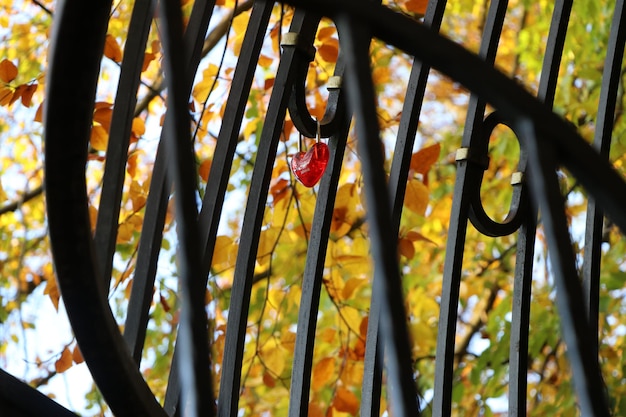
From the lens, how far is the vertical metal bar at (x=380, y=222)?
46 cm

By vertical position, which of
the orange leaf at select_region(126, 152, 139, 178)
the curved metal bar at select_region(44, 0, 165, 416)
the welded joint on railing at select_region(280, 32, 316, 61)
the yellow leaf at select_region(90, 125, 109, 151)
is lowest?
the curved metal bar at select_region(44, 0, 165, 416)

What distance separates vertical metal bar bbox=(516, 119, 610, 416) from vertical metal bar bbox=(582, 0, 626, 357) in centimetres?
64

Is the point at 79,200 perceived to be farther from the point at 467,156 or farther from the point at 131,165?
the point at 131,165

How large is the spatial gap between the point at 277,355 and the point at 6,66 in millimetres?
1082

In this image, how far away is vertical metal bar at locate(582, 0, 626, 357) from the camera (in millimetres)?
1148

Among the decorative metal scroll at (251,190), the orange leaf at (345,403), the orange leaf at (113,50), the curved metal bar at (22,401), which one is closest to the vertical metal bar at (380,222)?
the decorative metal scroll at (251,190)

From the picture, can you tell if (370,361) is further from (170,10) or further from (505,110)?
(170,10)

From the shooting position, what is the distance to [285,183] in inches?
85.6

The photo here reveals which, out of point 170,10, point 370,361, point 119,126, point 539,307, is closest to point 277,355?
point 539,307

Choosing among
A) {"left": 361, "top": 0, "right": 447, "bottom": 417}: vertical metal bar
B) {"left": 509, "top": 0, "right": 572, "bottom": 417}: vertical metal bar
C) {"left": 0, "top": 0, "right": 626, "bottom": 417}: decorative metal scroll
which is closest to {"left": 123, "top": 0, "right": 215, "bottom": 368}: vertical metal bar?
{"left": 0, "top": 0, "right": 626, "bottom": 417}: decorative metal scroll

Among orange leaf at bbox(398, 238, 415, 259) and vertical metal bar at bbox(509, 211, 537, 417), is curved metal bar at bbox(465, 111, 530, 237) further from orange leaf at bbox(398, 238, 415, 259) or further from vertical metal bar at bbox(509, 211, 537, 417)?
orange leaf at bbox(398, 238, 415, 259)

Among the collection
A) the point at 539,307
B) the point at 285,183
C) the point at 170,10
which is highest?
the point at 539,307

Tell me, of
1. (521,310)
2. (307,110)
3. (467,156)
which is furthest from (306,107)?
(521,310)

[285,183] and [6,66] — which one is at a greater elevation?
[285,183]
